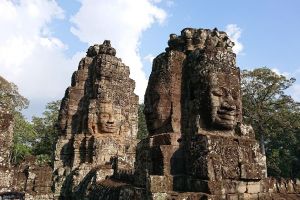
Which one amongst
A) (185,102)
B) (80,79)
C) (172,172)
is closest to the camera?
(172,172)

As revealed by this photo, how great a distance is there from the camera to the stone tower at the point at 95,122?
41.5ft

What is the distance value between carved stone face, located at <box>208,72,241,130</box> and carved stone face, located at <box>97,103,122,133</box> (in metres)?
7.55

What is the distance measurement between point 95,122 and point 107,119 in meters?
0.50

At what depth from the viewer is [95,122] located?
13328 millimetres

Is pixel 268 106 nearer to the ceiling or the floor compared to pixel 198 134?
nearer to the ceiling

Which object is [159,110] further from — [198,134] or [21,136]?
[21,136]

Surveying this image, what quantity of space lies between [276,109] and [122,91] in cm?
1551

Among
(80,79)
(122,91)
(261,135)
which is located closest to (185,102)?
(122,91)

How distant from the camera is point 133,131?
14.5m

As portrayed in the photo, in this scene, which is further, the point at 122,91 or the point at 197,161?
the point at 122,91

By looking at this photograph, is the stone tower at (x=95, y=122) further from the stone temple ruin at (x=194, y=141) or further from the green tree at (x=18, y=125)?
the green tree at (x=18, y=125)

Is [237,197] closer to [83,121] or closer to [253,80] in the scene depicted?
[83,121]

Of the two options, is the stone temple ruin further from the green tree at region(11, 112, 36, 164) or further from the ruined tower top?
the green tree at region(11, 112, 36, 164)

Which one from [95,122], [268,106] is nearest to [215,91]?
[95,122]
